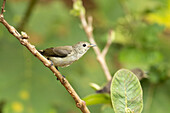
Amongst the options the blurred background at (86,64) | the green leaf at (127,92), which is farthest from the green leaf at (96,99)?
the green leaf at (127,92)

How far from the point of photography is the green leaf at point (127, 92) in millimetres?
926

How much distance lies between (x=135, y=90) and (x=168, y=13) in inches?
69.6

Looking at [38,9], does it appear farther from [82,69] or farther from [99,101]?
[99,101]

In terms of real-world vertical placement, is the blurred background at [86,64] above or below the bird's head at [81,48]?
below

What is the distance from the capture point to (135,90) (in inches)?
36.7

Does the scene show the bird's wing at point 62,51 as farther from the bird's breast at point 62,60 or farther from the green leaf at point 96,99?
the green leaf at point 96,99

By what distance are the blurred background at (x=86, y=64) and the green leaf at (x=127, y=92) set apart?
0.63 m

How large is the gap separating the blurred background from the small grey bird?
1.63ft

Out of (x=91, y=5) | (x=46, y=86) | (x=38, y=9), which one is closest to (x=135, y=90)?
(x=46, y=86)

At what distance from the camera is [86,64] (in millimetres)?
2656

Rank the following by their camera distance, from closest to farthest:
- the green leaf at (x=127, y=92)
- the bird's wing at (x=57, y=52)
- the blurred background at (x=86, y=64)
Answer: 1. the green leaf at (x=127, y=92)
2. the bird's wing at (x=57, y=52)
3. the blurred background at (x=86, y=64)

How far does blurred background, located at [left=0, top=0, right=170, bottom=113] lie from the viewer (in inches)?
74.5

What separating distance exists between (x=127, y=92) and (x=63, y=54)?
34cm

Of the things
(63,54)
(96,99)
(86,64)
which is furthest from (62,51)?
(86,64)
